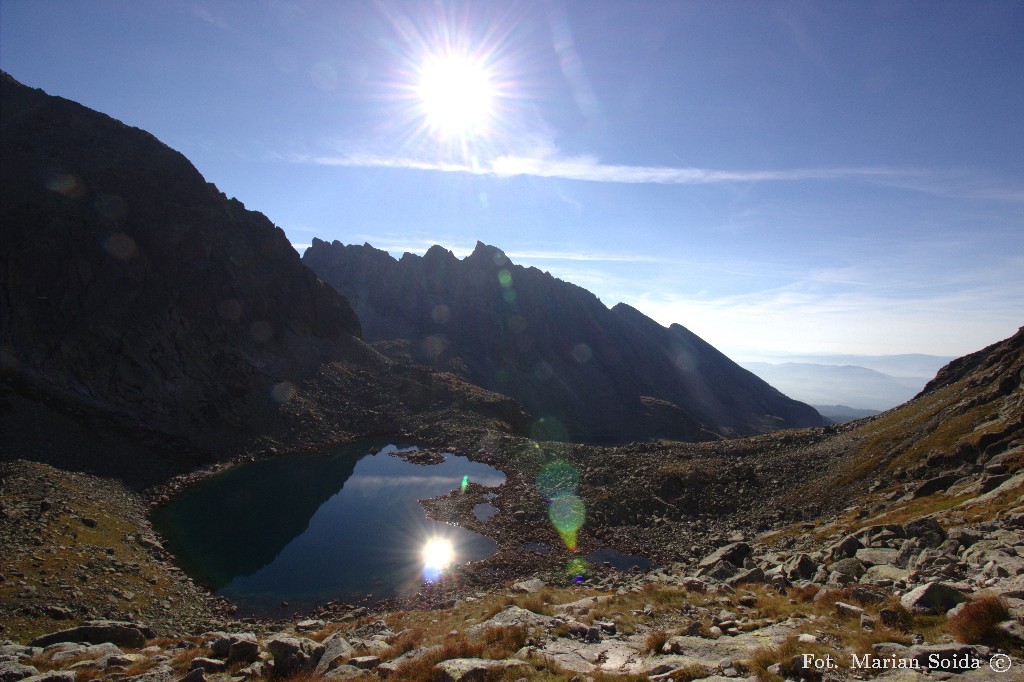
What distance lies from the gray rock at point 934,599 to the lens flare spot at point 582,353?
560ft

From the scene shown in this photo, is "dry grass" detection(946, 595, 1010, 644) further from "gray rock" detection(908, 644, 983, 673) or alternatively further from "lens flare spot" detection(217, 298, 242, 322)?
"lens flare spot" detection(217, 298, 242, 322)

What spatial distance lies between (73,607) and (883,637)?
35.3 metres

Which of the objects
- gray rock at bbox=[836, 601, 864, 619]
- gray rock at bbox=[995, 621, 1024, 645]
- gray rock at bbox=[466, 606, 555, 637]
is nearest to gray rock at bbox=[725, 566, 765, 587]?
Answer: gray rock at bbox=[836, 601, 864, 619]

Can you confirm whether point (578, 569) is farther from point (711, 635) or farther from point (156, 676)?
point (156, 676)

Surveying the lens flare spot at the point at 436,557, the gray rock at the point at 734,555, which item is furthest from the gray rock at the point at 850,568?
the lens flare spot at the point at 436,557

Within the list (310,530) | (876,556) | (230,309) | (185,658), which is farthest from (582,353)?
(185,658)

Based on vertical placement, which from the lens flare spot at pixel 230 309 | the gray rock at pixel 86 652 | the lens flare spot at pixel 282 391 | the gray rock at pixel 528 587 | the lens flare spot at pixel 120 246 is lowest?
the gray rock at pixel 528 587

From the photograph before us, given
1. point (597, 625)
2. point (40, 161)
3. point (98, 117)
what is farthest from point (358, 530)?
point (98, 117)

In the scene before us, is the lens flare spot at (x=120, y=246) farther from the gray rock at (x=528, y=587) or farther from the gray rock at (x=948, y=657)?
the gray rock at (x=948, y=657)

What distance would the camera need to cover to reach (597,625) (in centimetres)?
1717

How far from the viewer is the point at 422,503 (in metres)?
50.7

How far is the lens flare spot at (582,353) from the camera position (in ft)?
607

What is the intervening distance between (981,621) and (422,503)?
46.3 metres

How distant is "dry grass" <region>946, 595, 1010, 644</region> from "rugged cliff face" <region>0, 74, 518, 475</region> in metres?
61.3
